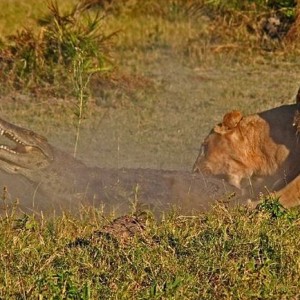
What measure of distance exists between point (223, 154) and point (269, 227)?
8.18 ft

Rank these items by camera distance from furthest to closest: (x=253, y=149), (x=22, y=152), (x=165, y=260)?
(x=253, y=149), (x=22, y=152), (x=165, y=260)

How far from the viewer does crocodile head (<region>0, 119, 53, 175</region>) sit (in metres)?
7.23

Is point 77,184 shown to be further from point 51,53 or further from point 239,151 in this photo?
point 51,53

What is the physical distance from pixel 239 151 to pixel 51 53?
180 inches

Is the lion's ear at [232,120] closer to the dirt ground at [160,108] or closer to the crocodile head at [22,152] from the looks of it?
the dirt ground at [160,108]

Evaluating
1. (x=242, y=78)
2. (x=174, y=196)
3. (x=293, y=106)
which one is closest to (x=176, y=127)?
(x=242, y=78)

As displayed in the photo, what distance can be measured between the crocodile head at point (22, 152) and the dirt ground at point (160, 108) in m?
2.19

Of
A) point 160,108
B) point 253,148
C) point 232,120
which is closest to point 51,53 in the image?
point 160,108

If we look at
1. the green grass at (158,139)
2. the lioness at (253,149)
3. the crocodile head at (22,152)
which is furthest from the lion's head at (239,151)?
the crocodile head at (22,152)

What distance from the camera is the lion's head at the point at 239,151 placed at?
8.23 m

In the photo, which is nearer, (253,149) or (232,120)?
(253,149)

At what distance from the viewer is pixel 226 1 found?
14398 millimetres

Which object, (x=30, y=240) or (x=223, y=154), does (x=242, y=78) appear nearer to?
(x=223, y=154)

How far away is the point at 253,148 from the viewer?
834 cm
